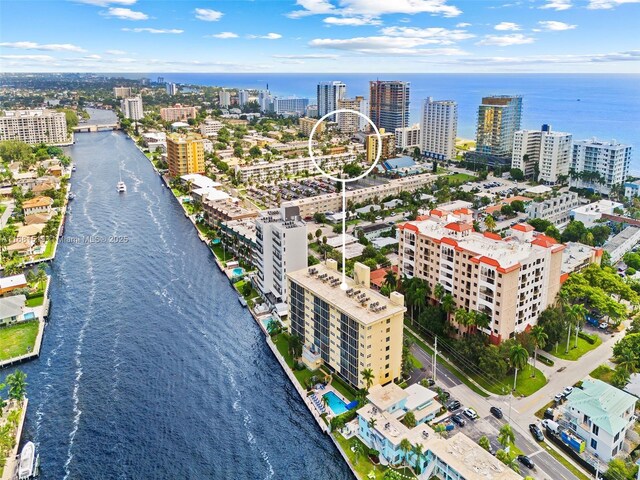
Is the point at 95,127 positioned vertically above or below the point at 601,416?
above

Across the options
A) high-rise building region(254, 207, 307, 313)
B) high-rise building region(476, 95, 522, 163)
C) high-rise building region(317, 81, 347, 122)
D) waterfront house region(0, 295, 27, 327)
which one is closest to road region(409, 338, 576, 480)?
high-rise building region(254, 207, 307, 313)

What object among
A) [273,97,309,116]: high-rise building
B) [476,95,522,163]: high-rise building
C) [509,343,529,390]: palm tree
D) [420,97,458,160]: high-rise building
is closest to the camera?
[509,343,529,390]: palm tree

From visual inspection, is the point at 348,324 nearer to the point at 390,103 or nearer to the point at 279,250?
the point at 279,250

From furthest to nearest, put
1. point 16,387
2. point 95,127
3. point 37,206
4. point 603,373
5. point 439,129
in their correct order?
1. point 95,127
2. point 439,129
3. point 37,206
4. point 603,373
5. point 16,387

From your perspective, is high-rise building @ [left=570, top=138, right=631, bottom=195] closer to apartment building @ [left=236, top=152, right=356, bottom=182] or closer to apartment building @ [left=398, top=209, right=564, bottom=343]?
apartment building @ [left=236, top=152, right=356, bottom=182]

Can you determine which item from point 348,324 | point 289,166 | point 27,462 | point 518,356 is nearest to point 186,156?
point 289,166

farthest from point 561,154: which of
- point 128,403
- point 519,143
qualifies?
point 128,403

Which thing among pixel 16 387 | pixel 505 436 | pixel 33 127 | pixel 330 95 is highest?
pixel 330 95

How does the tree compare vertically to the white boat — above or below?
above
